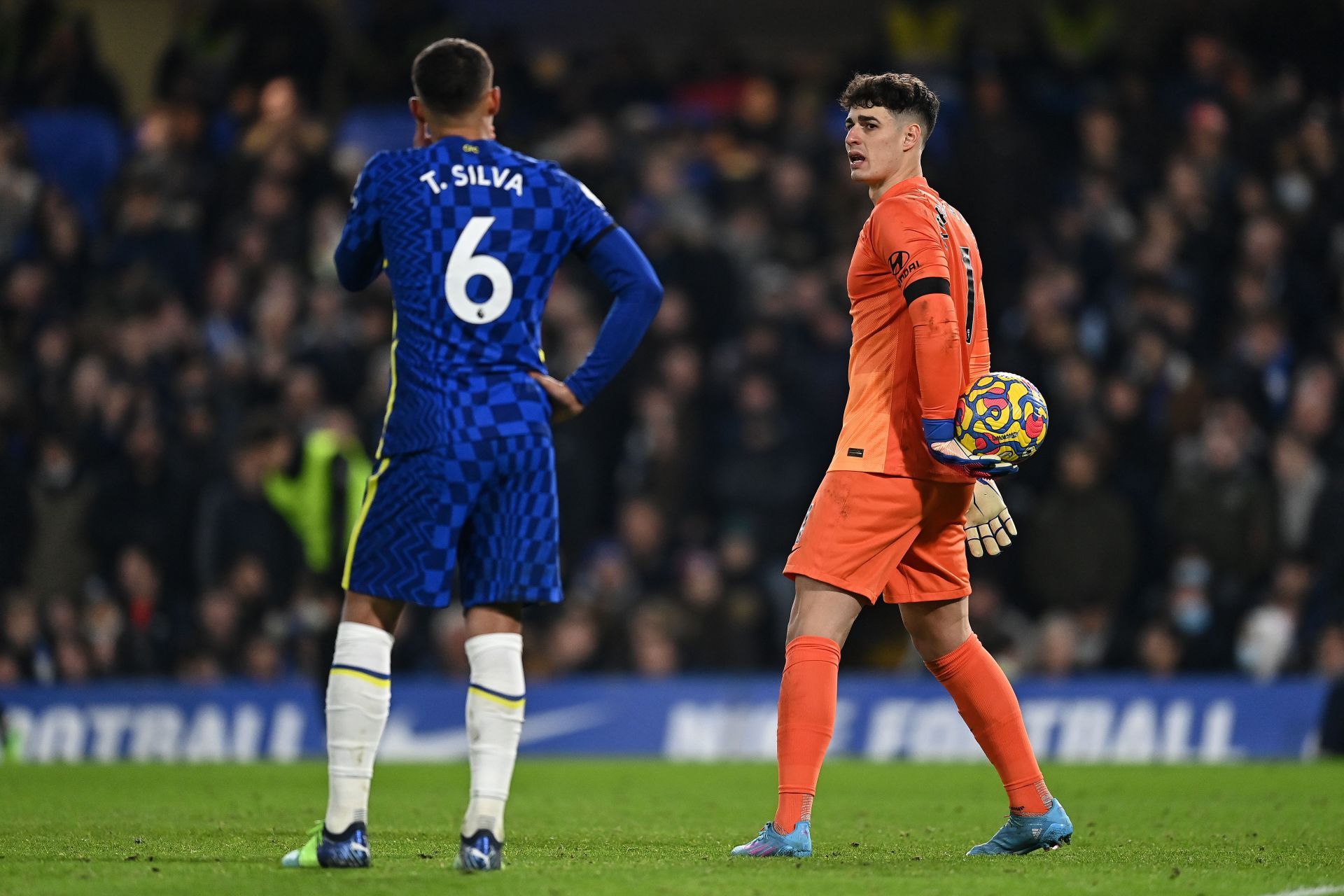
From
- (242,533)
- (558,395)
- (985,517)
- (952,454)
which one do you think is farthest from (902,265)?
(242,533)

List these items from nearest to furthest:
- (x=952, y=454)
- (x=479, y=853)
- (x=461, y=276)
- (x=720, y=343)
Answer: (x=479, y=853), (x=461, y=276), (x=952, y=454), (x=720, y=343)

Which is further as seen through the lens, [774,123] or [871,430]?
[774,123]

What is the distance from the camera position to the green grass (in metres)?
5.23

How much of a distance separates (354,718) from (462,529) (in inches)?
23.5

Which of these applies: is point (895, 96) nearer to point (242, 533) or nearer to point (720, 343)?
point (242, 533)

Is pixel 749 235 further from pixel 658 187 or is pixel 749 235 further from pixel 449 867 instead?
pixel 449 867

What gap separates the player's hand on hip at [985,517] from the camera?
6430mm

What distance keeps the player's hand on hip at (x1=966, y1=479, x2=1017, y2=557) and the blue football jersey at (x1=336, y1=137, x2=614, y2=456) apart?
61.4 inches

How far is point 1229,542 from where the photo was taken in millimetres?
13781

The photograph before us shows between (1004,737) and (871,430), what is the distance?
42.7 inches

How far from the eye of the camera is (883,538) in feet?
19.9

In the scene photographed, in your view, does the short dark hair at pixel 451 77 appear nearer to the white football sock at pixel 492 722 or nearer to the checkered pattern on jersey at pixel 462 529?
the checkered pattern on jersey at pixel 462 529

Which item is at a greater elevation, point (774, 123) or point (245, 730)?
point (774, 123)

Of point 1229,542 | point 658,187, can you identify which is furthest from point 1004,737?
point 658,187
